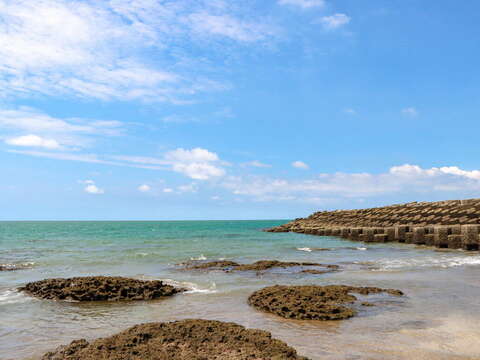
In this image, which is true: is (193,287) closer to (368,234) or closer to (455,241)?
(455,241)

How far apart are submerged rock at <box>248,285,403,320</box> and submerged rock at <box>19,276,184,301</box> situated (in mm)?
2761

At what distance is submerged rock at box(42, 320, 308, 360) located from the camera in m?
5.27

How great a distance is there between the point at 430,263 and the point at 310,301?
9878 millimetres

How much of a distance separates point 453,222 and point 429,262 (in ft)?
43.1

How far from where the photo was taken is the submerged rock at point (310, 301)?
7.61 meters

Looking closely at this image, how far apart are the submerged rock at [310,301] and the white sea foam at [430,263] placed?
18.3 feet

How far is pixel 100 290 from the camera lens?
1012 cm

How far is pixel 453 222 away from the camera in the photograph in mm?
27156

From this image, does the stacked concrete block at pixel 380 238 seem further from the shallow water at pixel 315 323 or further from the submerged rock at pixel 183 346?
the submerged rock at pixel 183 346

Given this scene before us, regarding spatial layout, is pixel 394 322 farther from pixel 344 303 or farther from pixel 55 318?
pixel 55 318

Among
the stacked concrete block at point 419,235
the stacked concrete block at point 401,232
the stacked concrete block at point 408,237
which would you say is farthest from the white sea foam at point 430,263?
the stacked concrete block at point 401,232

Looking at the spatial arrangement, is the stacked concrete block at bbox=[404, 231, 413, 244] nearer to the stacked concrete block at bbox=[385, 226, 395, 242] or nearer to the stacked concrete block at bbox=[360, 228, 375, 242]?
the stacked concrete block at bbox=[385, 226, 395, 242]

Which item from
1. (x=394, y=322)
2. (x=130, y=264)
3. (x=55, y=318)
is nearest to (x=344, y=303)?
(x=394, y=322)

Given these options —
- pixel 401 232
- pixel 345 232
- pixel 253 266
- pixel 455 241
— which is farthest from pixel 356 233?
pixel 253 266
